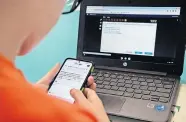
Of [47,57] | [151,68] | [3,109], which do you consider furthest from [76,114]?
[47,57]

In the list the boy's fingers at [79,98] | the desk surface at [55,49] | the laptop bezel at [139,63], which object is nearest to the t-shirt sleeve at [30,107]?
the boy's fingers at [79,98]

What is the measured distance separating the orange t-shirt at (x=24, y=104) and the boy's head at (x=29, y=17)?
0.04m

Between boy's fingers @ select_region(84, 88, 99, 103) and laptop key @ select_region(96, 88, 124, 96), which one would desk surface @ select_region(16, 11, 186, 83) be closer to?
laptop key @ select_region(96, 88, 124, 96)

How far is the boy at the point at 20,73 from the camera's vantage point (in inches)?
11.3

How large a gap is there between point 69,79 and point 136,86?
160 millimetres

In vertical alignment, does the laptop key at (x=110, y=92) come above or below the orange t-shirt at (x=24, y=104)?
below

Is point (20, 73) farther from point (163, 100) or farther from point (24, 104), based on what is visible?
point (163, 100)

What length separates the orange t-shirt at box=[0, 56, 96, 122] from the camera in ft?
0.93

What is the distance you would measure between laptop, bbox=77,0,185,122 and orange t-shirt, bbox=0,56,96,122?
33 centimetres

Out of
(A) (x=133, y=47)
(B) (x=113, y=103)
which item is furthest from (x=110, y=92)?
(A) (x=133, y=47)

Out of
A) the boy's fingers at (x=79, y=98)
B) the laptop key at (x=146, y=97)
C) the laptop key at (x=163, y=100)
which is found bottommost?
the laptop key at (x=146, y=97)

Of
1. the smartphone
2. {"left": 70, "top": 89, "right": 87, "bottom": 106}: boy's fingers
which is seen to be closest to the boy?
{"left": 70, "top": 89, "right": 87, "bottom": 106}: boy's fingers

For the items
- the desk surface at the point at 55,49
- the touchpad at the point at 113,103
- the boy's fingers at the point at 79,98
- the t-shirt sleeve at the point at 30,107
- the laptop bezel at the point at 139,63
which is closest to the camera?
the t-shirt sleeve at the point at 30,107

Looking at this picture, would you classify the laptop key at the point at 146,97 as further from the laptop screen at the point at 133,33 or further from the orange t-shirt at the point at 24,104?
the orange t-shirt at the point at 24,104
